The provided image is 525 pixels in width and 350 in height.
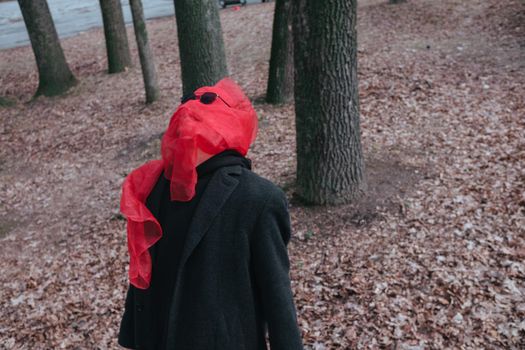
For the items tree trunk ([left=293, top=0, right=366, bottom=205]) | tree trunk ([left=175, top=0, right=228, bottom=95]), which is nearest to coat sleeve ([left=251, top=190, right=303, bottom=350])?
tree trunk ([left=293, top=0, right=366, bottom=205])

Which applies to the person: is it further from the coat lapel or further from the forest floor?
the forest floor

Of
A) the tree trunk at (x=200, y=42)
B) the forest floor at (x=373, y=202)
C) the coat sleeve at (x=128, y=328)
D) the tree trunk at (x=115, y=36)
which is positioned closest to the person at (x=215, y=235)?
the coat sleeve at (x=128, y=328)

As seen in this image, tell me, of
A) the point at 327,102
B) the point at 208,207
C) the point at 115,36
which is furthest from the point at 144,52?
the point at 208,207

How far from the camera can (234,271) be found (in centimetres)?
210

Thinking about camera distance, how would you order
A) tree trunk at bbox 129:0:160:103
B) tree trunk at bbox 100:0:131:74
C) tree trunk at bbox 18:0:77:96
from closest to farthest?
1. tree trunk at bbox 129:0:160:103
2. tree trunk at bbox 18:0:77:96
3. tree trunk at bbox 100:0:131:74

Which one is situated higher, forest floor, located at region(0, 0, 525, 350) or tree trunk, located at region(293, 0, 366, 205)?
tree trunk, located at region(293, 0, 366, 205)

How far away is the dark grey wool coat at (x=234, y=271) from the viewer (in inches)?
80.1

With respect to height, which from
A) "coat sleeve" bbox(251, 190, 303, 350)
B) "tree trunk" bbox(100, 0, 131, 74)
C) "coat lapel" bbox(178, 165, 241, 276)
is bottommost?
"tree trunk" bbox(100, 0, 131, 74)

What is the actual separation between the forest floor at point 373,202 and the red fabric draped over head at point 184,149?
2.40 meters

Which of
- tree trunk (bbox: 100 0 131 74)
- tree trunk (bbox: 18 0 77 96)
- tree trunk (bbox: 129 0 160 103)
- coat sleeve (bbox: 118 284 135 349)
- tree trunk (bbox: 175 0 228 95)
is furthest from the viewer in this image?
tree trunk (bbox: 100 0 131 74)

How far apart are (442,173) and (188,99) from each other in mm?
4632

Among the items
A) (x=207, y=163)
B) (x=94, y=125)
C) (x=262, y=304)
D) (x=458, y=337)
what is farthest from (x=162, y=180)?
(x=94, y=125)

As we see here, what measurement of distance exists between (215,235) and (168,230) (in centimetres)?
24

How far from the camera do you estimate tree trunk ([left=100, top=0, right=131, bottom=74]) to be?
41.9 feet
